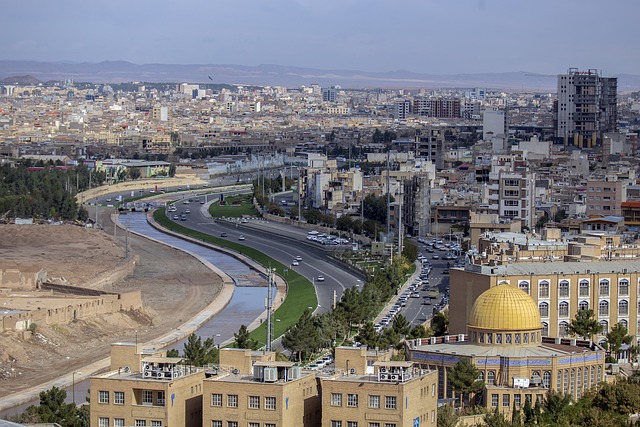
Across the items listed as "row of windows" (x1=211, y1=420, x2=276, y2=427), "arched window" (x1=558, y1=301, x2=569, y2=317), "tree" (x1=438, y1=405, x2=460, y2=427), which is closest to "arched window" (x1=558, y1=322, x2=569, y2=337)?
"arched window" (x1=558, y1=301, x2=569, y2=317)

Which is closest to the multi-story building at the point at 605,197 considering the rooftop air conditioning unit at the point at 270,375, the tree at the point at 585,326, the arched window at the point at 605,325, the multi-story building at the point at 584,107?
the arched window at the point at 605,325

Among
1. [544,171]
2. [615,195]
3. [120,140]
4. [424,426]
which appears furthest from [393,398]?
[120,140]

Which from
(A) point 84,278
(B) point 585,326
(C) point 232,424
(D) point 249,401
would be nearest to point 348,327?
(B) point 585,326

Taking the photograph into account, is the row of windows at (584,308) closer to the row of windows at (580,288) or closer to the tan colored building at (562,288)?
the tan colored building at (562,288)

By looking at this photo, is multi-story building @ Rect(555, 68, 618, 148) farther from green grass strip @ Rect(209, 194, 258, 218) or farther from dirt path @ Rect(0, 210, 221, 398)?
dirt path @ Rect(0, 210, 221, 398)

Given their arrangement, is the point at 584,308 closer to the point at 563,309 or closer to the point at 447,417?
the point at 563,309
